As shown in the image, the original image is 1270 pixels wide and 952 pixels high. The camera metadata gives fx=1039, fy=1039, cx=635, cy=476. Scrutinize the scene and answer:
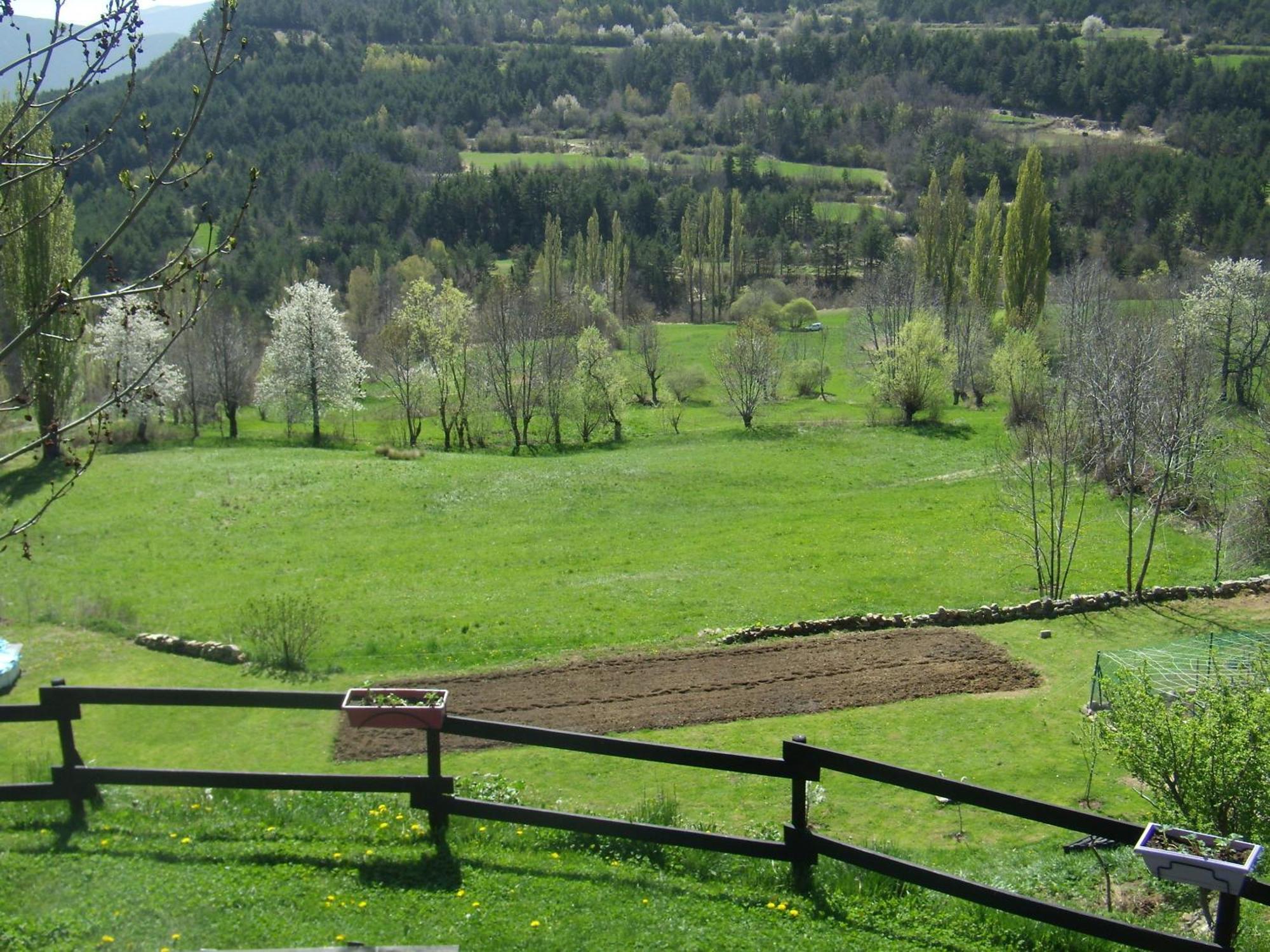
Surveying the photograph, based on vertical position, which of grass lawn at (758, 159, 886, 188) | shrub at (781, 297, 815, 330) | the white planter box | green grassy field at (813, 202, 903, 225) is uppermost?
grass lawn at (758, 159, 886, 188)

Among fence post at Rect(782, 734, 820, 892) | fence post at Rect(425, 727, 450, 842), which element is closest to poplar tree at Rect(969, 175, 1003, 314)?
fence post at Rect(782, 734, 820, 892)

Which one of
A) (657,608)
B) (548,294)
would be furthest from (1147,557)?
(548,294)

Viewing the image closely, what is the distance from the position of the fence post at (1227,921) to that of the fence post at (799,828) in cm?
281

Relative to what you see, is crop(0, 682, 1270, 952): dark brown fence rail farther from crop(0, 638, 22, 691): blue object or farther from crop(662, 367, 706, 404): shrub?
crop(662, 367, 706, 404): shrub

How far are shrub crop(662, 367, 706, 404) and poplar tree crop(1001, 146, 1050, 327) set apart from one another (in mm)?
A: 22063

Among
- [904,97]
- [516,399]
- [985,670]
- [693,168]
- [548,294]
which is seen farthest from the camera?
[904,97]

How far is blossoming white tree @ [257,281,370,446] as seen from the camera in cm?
5662

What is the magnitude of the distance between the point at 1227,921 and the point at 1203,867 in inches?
22.0

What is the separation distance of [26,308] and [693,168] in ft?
449

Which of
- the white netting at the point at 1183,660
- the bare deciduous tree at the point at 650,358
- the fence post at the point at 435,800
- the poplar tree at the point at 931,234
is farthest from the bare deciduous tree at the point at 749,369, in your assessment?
the fence post at the point at 435,800

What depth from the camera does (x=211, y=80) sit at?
6.51m

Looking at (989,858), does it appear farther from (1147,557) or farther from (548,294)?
(548,294)

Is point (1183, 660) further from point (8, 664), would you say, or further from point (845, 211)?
point (845, 211)

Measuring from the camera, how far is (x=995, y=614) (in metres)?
25.0
